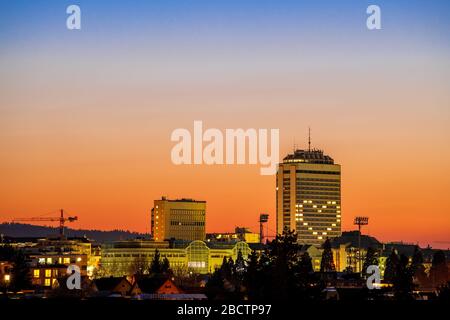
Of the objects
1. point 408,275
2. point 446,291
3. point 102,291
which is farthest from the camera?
point 408,275

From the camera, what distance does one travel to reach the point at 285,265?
121 meters
